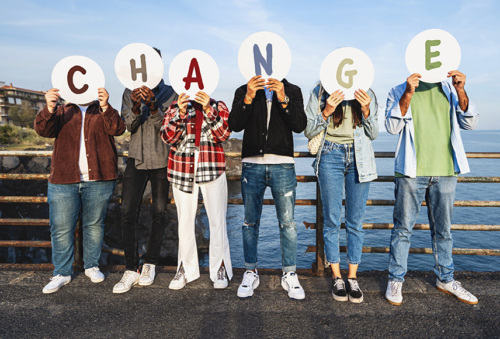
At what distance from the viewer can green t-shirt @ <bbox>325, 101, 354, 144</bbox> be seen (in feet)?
9.80

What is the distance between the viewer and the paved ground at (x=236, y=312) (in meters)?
2.49

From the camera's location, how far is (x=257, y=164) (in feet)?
10.00

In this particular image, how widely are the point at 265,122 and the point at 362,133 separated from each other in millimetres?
905

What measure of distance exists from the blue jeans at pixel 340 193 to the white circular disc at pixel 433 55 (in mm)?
893

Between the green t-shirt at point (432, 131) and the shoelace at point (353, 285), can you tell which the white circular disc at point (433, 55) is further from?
the shoelace at point (353, 285)

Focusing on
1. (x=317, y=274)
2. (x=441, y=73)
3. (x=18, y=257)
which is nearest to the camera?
(x=441, y=73)

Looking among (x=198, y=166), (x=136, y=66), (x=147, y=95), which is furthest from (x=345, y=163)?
(x=136, y=66)

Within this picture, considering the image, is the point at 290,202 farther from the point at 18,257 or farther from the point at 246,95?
the point at 18,257

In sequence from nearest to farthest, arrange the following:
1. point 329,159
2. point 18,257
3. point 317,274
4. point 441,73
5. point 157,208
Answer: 1. point 441,73
2. point 329,159
3. point 157,208
4. point 317,274
5. point 18,257

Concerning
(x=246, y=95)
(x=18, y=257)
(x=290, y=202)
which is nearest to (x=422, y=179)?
(x=290, y=202)

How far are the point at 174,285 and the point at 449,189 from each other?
8.96ft

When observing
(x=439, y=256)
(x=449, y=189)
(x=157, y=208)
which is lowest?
(x=439, y=256)

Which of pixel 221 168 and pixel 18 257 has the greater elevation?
pixel 221 168

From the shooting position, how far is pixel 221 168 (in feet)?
10.3
